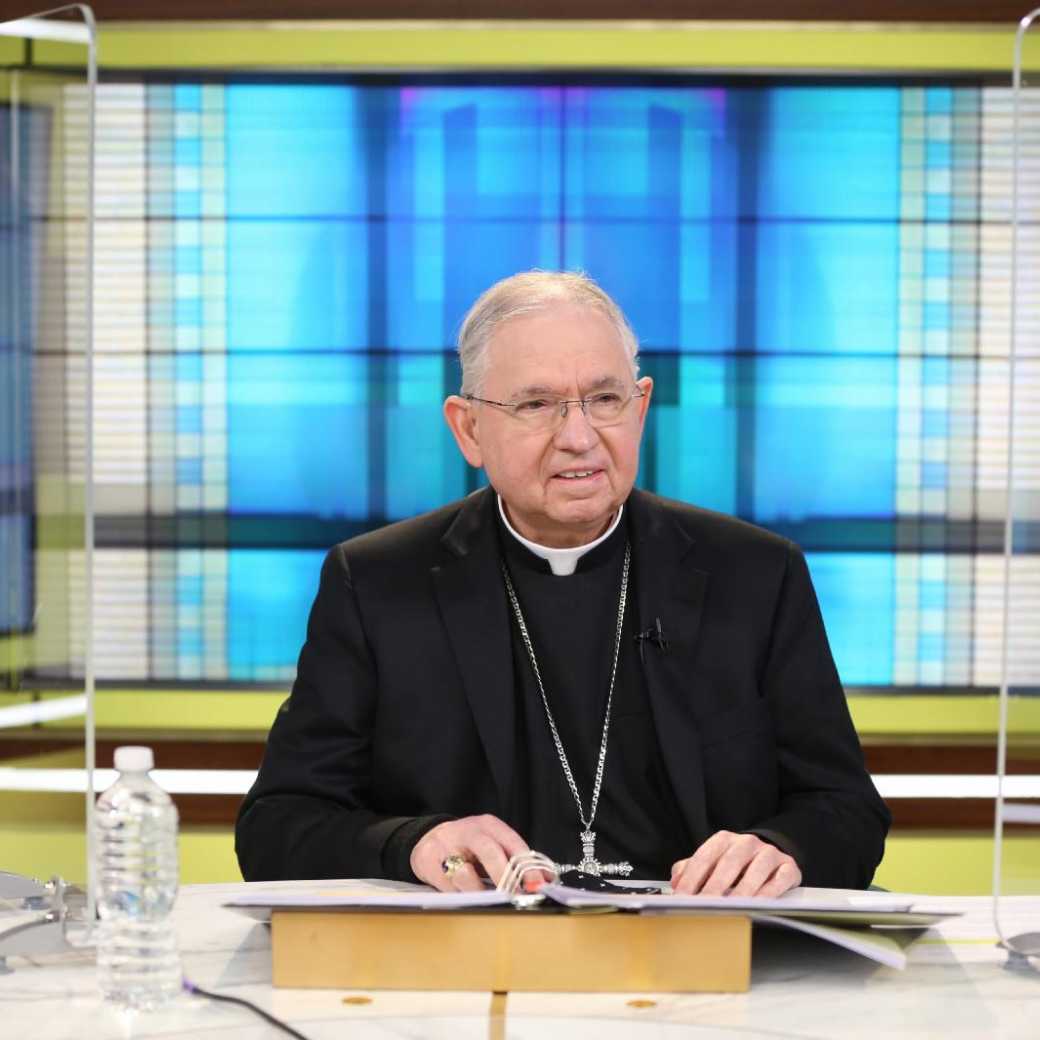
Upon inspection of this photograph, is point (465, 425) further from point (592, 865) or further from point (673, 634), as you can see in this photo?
point (592, 865)

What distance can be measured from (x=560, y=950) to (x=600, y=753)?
0.90 m

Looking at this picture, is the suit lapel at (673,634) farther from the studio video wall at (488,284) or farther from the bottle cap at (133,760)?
the studio video wall at (488,284)

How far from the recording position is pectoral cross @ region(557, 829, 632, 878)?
244 centimetres

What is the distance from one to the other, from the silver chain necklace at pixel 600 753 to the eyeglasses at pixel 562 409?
34 cm

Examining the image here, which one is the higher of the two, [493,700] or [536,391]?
[536,391]

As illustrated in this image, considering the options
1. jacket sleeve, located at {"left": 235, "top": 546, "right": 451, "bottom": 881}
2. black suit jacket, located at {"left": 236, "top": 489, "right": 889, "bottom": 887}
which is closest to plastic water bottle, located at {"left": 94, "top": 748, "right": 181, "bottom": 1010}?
jacket sleeve, located at {"left": 235, "top": 546, "right": 451, "bottom": 881}

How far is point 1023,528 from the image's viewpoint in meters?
1.91

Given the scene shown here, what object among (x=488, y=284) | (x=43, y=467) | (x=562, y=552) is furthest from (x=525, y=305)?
(x=488, y=284)

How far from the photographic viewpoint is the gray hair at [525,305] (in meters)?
2.47

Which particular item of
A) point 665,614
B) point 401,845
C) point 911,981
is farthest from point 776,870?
point 665,614

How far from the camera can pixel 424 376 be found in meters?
4.84

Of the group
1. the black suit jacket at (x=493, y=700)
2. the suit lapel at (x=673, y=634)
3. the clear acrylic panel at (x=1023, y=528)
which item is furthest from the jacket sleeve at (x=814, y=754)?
the clear acrylic panel at (x=1023, y=528)

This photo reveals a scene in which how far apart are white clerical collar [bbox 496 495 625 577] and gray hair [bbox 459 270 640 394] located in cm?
27

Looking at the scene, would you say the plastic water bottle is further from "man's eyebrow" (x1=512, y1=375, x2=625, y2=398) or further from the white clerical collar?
the white clerical collar
